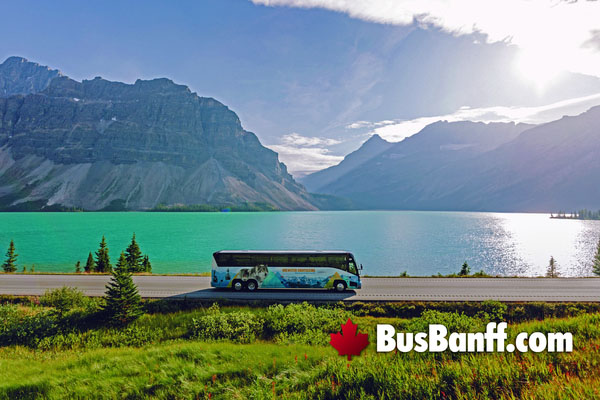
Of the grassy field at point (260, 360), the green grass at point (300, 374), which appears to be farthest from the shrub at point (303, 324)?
the green grass at point (300, 374)

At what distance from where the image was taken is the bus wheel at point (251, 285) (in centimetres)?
2469

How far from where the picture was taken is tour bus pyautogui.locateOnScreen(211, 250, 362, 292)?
2406cm

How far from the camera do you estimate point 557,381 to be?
204 inches

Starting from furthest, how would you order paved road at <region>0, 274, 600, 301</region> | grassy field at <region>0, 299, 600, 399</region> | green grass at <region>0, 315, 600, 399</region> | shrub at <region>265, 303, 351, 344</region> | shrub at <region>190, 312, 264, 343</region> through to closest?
1. paved road at <region>0, 274, 600, 301</region>
2. shrub at <region>190, 312, 264, 343</region>
3. shrub at <region>265, 303, 351, 344</region>
4. grassy field at <region>0, 299, 600, 399</region>
5. green grass at <region>0, 315, 600, 399</region>

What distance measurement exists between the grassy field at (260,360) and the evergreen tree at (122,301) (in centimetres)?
55

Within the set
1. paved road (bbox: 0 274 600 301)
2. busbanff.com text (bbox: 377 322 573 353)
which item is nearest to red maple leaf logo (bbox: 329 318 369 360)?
busbanff.com text (bbox: 377 322 573 353)

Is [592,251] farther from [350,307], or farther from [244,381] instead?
[244,381]

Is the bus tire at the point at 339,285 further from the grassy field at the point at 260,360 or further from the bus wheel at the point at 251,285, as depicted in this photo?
the bus wheel at the point at 251,285

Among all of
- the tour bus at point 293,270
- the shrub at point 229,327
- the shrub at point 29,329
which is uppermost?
the tour bus at point 293,270

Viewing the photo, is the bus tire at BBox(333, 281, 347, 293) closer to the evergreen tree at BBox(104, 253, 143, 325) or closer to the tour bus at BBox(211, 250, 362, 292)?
A: the tour bus at BBox(211, 250, 362, 292)

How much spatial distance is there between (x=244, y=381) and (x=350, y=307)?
12909 millimetres

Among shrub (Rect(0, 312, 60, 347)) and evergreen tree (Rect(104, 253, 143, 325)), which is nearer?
shrub (Rect(0, 312, 60, 347))

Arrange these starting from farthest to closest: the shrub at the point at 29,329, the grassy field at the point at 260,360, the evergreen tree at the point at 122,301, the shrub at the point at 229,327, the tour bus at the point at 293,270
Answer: the tour bus at the point at 293,270
the evergreen tree at the point at 122,301
the shrub at the point at 29,329
the shrub at the point at 229,327
the grassy field at the point at 260,360

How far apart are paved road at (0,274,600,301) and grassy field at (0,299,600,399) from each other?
2165 millimetres
